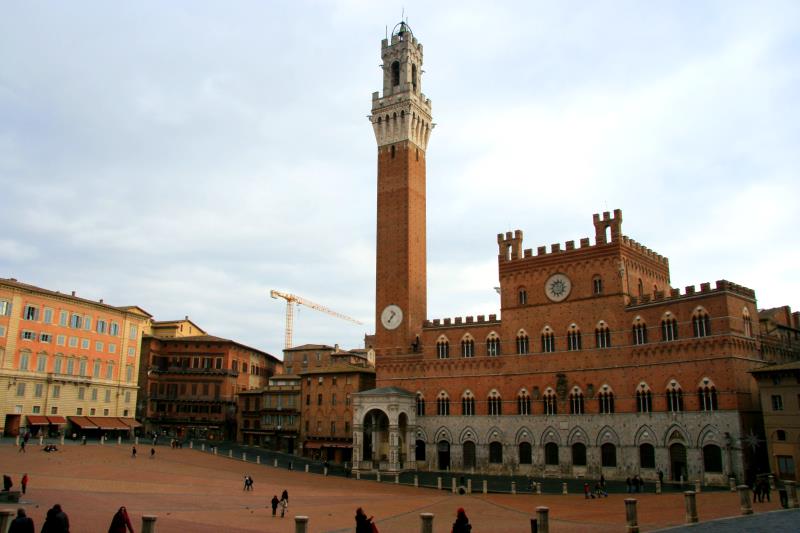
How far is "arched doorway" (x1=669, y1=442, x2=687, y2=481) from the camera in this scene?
45.3 meters

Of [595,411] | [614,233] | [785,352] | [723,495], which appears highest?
[614,233]

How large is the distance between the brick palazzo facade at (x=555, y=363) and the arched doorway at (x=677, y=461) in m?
0.09

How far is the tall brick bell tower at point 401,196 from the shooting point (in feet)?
205

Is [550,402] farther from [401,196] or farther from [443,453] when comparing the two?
[401,196]

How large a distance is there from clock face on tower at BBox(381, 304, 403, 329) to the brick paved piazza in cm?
1597

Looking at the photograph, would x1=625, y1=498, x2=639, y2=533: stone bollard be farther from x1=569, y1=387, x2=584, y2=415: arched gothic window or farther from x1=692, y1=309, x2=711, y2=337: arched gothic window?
x1=569, y1=387, x2=584, y2=415: arched gothic window

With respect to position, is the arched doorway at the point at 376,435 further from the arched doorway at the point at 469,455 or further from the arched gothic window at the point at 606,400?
the arched gothic window at the point at 606,400

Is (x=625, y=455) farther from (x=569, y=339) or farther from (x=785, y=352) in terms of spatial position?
(x=785, y=352)

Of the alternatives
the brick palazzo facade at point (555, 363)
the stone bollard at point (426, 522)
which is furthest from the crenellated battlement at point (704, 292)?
the stone bollard at point (426, 522)

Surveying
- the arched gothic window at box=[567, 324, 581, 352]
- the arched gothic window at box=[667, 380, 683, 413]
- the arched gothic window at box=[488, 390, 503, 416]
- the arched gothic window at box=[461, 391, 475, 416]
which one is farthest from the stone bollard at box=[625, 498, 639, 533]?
the arched gothic window at box=[461, 391, 475, 416]

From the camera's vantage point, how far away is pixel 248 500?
36.1m

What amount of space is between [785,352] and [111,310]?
61.8 m

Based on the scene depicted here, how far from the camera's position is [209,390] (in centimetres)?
7650

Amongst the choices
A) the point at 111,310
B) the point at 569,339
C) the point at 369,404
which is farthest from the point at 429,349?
the point at 111,310
